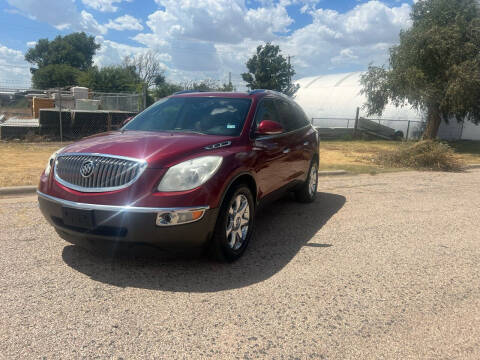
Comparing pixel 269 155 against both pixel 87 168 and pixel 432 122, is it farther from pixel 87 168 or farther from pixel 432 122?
pixel 432 122

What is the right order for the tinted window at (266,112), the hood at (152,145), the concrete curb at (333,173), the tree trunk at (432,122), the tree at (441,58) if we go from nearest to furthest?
the hood at (152,145) → the tinted window at (266,112) → the concrete curb at (333,173) → the tree at (441,58) → the tree trunk at (432,122)

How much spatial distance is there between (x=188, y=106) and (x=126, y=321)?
9.13 feet

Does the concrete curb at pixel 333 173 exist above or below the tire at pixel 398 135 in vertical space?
below

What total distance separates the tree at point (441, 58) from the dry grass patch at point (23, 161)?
15877mm

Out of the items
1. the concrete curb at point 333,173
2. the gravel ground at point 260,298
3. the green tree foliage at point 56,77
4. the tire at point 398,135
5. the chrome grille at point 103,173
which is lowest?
the gravel ground at point 260,298

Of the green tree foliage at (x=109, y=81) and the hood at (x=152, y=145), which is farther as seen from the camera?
the green tree foliage at (x=109, y=81)

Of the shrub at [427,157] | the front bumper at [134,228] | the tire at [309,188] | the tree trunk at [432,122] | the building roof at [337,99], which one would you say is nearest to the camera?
the front bumper at [134,228]

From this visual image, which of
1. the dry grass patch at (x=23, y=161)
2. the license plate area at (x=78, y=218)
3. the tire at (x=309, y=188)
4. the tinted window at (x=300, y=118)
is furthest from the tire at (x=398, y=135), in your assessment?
the license plate area at (x=78, y=218)

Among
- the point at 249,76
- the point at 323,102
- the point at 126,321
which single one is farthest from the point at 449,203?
the point at 249,76

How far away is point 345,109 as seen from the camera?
31.2 meters

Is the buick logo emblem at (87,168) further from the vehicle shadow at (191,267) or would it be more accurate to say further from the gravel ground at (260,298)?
the gravel ground at (260,298)

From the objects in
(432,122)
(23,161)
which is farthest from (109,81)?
(23,161)

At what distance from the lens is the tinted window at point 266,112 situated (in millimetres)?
4566

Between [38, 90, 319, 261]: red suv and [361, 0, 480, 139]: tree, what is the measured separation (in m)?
15.9
